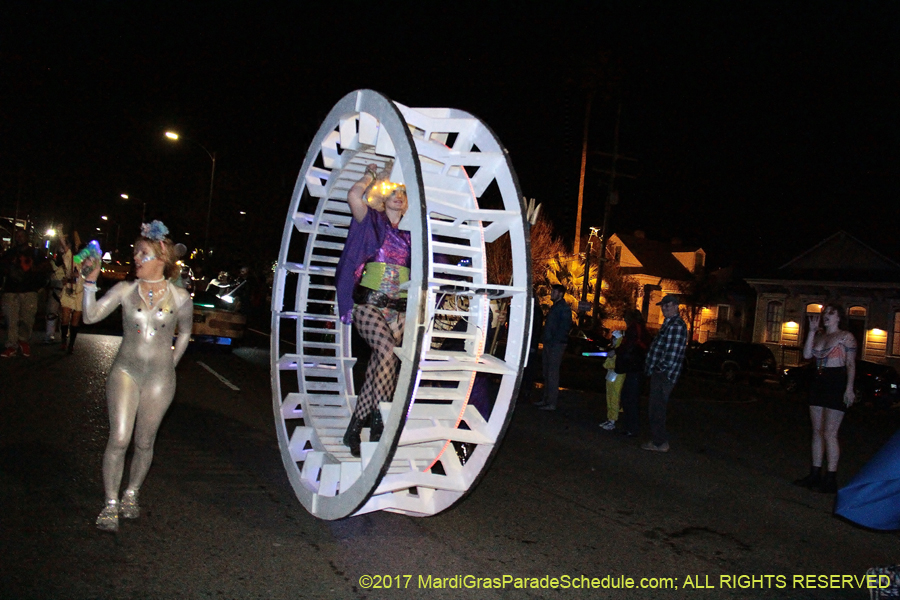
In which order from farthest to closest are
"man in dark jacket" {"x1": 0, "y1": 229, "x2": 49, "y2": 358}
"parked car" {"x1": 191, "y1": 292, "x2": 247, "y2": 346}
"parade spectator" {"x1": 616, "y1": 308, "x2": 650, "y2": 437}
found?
1. "parked car" {"x1": 191, "y1": 292, "x2": 247, "y2": 346}
2. "man in dark jacket" {"x1": 0, "y1": 229, "x2": 49, "y2": 358}
3. "parade spectator" {"x1": 616, "y1": 308, "x2": 650, "y2": 437}

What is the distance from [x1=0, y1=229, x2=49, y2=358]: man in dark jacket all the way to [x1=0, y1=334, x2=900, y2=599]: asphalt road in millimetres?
3555

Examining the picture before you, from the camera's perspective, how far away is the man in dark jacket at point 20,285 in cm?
1184

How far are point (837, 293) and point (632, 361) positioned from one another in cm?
2489

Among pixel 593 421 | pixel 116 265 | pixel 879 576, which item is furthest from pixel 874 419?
pixel 116 265

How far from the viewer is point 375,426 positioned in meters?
4.82

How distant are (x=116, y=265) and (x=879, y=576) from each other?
156 ft

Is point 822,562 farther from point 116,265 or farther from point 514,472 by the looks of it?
point 116,265

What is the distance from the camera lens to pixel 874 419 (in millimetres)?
16250

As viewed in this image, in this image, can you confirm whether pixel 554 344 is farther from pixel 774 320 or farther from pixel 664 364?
pixel 774 320

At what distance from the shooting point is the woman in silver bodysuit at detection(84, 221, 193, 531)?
4.51m

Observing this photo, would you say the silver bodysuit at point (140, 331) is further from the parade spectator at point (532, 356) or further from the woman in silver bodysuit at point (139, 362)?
the parade spectator at point (532, 356)

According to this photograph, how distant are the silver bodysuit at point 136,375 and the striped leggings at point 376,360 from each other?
1.28m

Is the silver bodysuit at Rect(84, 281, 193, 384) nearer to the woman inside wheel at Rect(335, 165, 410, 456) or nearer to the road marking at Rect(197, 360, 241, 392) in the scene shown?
the woman inside wheel at Rect(335, 165, 410, 456)

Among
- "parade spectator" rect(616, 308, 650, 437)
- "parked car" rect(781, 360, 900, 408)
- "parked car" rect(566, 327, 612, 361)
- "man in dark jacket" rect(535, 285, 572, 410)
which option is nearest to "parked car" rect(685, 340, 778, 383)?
"parked car" rect(781, 360, 900, 408)
